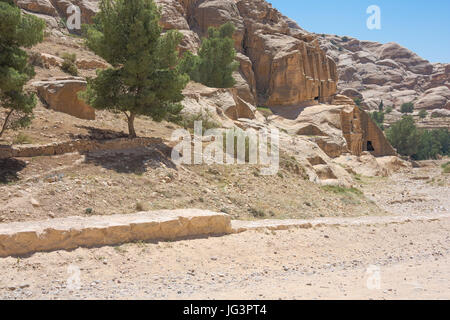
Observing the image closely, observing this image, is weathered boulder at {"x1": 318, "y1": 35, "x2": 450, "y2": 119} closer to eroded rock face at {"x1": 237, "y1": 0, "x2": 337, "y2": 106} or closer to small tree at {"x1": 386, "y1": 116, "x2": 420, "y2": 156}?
small tree at {"x1": 386, "y1": 116, "x2": 420, "y2": 156}

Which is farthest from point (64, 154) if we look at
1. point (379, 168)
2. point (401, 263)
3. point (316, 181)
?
point (379, 168)

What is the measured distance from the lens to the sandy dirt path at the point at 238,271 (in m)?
7.14

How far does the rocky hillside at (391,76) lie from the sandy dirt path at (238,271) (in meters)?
79.9

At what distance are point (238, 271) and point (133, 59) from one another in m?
9.55

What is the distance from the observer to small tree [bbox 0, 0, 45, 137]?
11466mm

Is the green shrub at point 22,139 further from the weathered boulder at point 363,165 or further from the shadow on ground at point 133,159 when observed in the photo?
the weathered boulder at point 363,165

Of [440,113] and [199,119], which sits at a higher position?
[440,113]

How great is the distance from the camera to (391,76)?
10462 centimetres

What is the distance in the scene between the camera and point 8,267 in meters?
7.53

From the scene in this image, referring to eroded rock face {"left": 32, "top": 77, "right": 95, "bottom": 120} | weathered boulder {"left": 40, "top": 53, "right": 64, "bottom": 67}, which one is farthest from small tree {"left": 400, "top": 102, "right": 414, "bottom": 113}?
eroded rock face {"left": 32, "top": 77, "right": 95, "bottom": 120}

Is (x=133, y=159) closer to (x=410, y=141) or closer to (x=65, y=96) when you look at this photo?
(x=65, y=96)

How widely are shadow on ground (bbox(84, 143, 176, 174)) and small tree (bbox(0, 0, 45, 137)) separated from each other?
261 cm

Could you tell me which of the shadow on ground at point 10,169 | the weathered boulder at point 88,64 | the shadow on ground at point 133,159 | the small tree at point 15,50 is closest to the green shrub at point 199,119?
the shadow on ground at point 133,159

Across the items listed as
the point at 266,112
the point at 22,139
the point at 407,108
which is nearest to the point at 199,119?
the point at 22,139
